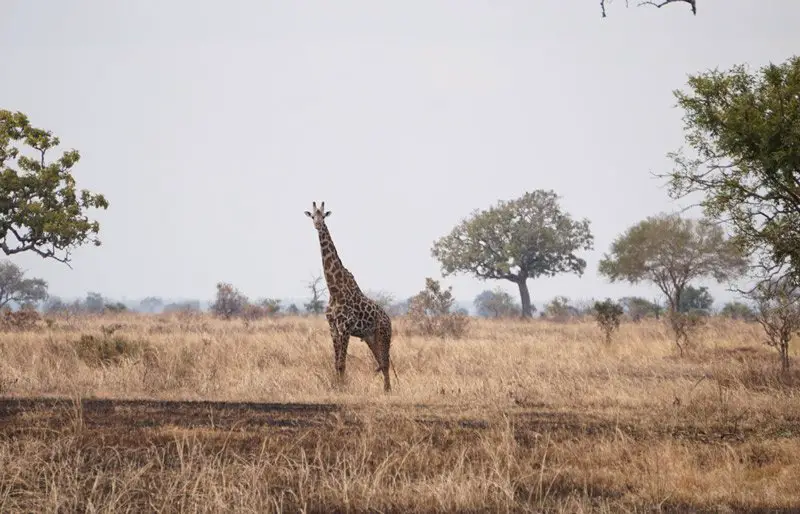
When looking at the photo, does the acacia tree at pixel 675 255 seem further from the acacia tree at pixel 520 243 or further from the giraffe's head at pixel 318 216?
the giraffe's head at pixel 318 216

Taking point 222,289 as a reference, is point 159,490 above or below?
below

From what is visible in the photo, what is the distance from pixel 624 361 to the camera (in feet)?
67.2

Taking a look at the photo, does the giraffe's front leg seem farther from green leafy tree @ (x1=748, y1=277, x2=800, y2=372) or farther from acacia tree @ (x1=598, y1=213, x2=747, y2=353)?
acacia tree @ (x1=598, y1=213, x2=747, y2=353)

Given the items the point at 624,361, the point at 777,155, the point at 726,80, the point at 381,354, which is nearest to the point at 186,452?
the point at 381,354

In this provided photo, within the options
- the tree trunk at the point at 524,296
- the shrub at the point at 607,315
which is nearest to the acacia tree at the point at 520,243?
the tree trunk at the point at 524,296

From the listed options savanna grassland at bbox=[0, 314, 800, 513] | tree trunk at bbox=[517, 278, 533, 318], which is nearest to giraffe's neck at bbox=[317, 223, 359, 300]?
savanna grassland at bbox=[0, 314, 800, 513]

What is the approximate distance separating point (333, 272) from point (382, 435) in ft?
22.3

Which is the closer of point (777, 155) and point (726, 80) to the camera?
point (777, 155)

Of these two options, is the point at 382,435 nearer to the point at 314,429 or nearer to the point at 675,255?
the point at 314,429

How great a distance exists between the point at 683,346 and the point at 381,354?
1107 cm

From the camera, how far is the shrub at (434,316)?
3153 cm

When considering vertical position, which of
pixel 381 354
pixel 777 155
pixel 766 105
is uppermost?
pixel 766 105

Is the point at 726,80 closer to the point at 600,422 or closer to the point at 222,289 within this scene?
the point at 600,422

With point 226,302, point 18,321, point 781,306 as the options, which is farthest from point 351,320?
point 226,302
